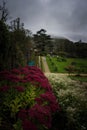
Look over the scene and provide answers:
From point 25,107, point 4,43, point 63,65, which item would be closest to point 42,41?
point 63,65

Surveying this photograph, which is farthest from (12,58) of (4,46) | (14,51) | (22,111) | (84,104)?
(22,111)

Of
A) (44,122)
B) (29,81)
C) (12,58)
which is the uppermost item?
(12,58)

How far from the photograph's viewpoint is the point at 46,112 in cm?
398

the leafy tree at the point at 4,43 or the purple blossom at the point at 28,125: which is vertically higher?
the leafy tree at the point at 4,43

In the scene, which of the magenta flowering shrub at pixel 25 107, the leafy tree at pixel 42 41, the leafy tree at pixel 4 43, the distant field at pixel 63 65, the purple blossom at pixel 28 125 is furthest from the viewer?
the leafy tree at pixel 42 41

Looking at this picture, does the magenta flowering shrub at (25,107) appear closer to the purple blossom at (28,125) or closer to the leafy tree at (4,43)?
the purple blossom at (28,125)

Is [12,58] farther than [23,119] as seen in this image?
Yes

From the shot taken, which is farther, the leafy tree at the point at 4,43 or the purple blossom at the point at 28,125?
the leafy tree at the point at 4,43

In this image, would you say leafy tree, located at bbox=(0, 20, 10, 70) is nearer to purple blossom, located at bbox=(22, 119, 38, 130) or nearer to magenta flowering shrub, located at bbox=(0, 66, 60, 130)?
magenta flowering shrub, located at bbox=(0, 66, 60, 130)

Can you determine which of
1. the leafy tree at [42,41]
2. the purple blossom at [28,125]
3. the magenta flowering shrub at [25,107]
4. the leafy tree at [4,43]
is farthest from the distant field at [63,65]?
the leafy tree at [42,41]

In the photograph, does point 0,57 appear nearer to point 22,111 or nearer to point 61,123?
point 61,123

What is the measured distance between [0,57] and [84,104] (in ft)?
18.8

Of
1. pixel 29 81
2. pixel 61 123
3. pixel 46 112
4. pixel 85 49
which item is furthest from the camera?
pixel 85 49

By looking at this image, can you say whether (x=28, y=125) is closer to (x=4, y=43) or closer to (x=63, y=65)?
(x=4, y=43)
